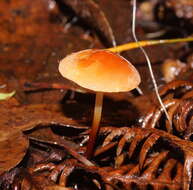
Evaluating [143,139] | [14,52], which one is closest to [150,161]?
[143,139]

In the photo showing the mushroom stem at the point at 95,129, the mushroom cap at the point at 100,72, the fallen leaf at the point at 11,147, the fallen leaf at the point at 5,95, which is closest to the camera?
the mushroom cap at the point at 100,72

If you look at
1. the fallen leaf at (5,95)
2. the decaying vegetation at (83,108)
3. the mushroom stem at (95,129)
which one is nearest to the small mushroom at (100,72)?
the mushroom stem at (95,129)

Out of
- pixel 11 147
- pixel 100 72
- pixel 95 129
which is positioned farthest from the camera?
pixel 95 129

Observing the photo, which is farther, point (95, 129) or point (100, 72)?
point (95, 129)

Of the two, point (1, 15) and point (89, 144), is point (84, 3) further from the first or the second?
point (89, 144)

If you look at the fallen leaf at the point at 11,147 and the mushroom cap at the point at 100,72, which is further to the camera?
the fallen leaf at the point at 11,147

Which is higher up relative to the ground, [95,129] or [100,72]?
[100,72]

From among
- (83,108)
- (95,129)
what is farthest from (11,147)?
(83,108)

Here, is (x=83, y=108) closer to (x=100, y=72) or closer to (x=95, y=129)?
(x=95, y=129)

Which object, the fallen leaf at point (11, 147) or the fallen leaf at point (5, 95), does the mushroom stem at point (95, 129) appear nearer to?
the fallen leaf at point (11, 147)

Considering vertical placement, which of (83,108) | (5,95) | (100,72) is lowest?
(83,108)
